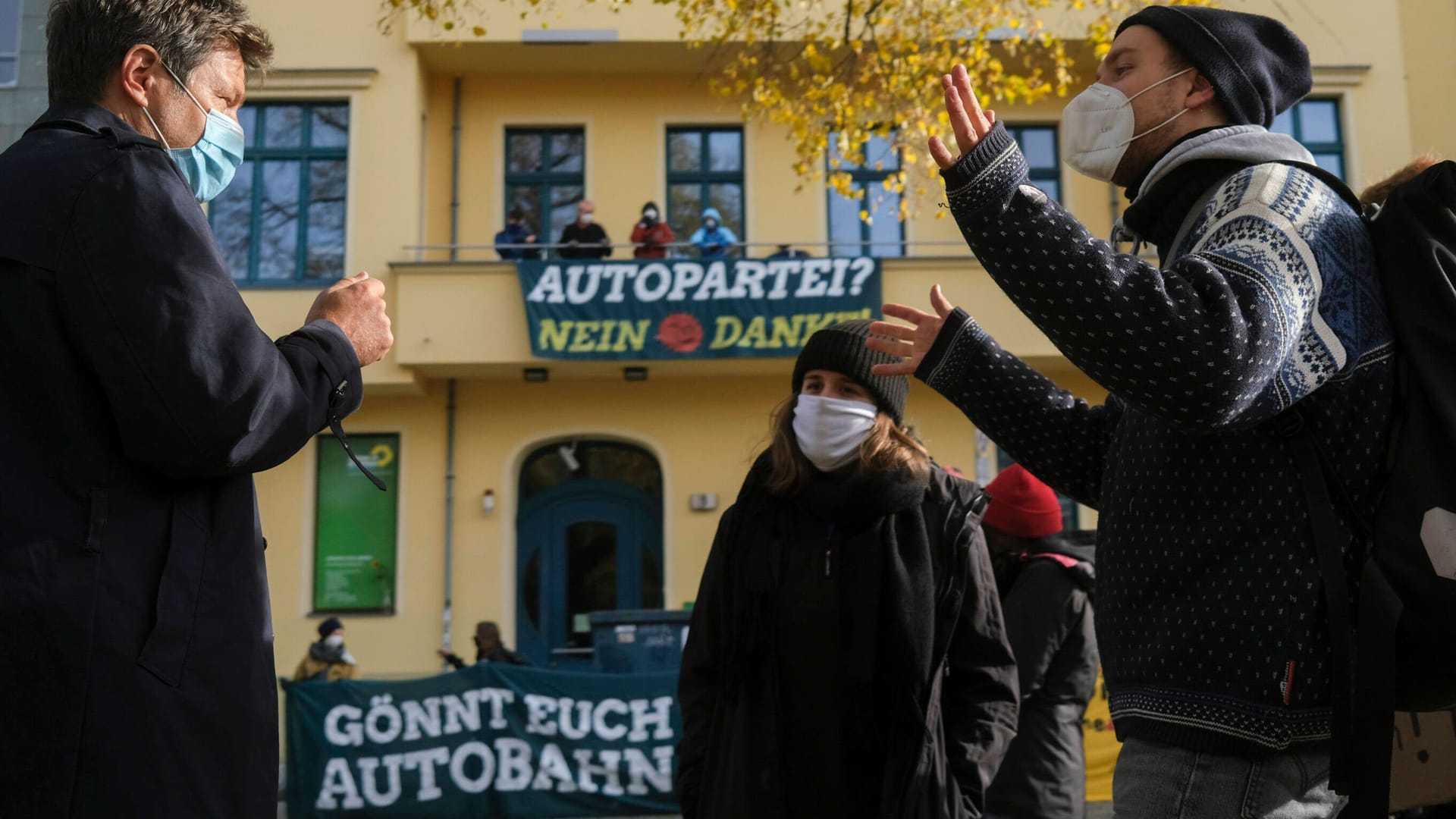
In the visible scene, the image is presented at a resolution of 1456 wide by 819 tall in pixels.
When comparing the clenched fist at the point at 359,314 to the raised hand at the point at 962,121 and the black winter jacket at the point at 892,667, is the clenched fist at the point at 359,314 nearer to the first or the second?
the raised hand at the point at 962,121

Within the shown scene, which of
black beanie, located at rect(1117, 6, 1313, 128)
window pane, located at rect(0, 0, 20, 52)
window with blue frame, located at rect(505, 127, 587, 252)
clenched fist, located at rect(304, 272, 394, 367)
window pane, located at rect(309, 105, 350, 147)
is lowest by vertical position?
clenched fist, located at rect(304, 272, 394, 367)

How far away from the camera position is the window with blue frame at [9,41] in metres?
4.21

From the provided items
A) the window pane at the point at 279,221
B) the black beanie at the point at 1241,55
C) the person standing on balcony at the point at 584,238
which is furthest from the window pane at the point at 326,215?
the black beanie at the point at 1241,55

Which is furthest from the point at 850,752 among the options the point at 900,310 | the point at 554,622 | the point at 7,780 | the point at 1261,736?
the point at 554,622

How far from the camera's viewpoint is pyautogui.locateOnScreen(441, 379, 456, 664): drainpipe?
17172mm

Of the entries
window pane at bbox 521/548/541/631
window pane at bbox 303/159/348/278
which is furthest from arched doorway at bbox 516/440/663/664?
window pane at bbox 303/159/348/278

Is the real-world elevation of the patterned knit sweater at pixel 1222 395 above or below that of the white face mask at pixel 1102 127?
below

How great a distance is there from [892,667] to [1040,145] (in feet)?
51.8

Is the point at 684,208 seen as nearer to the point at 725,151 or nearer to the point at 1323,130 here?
the point at 725,151

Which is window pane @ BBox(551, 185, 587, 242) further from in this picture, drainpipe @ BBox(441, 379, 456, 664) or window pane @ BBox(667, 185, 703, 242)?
drainpipe @ BBox(441, 379, 456, 664)

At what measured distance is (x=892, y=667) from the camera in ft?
12.0

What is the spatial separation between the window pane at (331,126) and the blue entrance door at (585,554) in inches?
205

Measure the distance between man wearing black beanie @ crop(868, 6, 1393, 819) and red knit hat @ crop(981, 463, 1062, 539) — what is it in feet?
8.97

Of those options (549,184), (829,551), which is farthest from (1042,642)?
(549,184)
